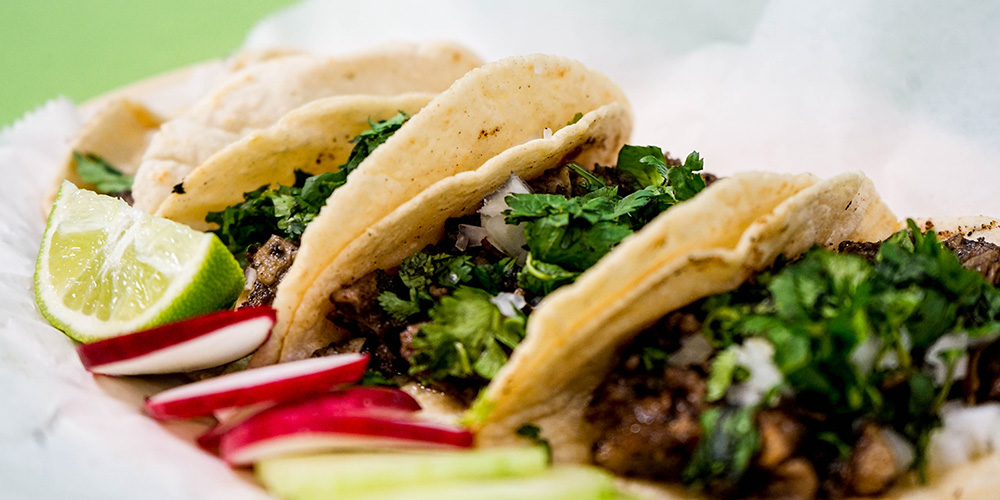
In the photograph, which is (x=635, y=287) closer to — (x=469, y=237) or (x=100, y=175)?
(x=469, y=237)

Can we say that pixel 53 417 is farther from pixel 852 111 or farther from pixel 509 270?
pixel 852 111

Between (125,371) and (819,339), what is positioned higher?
(819,339)

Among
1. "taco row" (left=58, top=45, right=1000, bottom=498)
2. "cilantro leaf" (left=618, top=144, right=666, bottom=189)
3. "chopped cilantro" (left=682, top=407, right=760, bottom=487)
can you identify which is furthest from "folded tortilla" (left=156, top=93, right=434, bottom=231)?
"chopped cilantro" (left=682, top=407, right=760, bottom=487)

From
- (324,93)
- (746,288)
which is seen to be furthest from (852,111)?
(324,93)

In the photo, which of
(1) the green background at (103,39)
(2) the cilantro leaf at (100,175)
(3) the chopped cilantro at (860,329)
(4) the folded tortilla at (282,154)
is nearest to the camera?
(3) the chopped cilantro at (860,329)

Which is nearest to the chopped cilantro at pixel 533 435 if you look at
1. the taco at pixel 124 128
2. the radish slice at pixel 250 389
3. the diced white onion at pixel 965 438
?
the radish slice at pixel 250 389

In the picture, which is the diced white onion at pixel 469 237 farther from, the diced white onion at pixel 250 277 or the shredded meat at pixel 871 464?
the shredded meat at pixel 871 464

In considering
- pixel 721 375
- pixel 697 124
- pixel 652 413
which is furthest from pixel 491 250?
pixel 697 124
